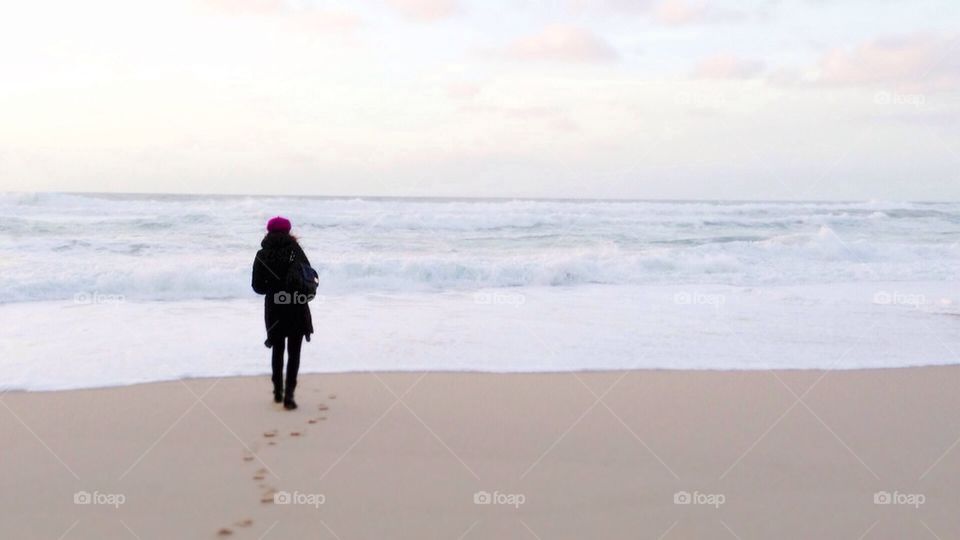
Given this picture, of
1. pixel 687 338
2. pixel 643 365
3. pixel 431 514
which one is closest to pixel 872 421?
pixel 643 365

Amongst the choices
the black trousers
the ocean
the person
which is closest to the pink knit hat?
the person

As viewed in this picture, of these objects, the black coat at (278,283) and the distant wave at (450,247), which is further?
the distant wave at (450,247)

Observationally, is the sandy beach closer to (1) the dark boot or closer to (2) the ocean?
(1) the dark boot

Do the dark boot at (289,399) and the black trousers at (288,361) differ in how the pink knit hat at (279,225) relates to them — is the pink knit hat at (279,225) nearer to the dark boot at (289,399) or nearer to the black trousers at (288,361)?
the black trousers at (288,361)

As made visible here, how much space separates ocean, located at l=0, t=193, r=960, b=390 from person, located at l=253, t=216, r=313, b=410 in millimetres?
1386

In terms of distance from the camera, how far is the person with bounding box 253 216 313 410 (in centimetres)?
634

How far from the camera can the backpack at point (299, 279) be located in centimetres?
635

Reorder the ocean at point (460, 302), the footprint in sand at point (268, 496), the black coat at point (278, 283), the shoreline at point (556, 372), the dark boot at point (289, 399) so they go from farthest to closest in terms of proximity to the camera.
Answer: the ocean at point (460, 302) < the shoreline at point (556, 372) < the dark boot at point (289, 399) < the black coat at point (278, 283) < the footprint in sand at point (268, 496)

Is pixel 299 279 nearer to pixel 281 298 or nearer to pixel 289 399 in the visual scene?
pixel 281 298

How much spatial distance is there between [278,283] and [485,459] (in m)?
2.32

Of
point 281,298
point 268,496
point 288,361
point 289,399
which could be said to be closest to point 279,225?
point 281,298

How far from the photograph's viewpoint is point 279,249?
6422 millimetres

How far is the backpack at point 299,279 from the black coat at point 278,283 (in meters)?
0.03

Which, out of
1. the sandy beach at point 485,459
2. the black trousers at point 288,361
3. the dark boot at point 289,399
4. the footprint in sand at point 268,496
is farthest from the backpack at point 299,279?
the footprint in sand at point 268,496
